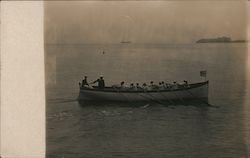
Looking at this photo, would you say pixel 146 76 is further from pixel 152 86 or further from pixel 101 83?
pixel 101 83

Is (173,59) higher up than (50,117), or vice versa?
(173,59)

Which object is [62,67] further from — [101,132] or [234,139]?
[234,139]

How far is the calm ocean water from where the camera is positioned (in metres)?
1.71

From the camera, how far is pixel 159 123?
5.66ft

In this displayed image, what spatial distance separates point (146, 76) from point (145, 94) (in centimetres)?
8

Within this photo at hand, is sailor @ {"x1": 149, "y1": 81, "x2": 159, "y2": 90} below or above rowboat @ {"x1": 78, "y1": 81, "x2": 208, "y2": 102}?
above

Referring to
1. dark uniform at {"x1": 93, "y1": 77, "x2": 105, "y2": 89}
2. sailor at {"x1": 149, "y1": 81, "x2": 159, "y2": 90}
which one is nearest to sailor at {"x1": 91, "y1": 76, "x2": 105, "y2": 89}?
dark uniform at {"x1": 93, "y1": 77, "x2": 105, "y2": 89}

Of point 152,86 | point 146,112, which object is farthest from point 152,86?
point 146,112

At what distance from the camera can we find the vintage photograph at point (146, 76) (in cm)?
171

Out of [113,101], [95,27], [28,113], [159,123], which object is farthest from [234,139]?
[28,113]

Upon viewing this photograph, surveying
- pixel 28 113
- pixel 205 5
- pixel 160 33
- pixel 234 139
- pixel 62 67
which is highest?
pixel 205 5

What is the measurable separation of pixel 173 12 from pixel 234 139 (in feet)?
2.08

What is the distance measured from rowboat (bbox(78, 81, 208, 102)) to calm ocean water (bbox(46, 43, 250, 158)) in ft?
0.12

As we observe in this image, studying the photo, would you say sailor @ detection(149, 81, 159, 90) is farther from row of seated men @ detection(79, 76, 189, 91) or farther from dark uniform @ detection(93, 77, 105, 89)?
dark uniform @ detection(93, 77, 105, 89)
